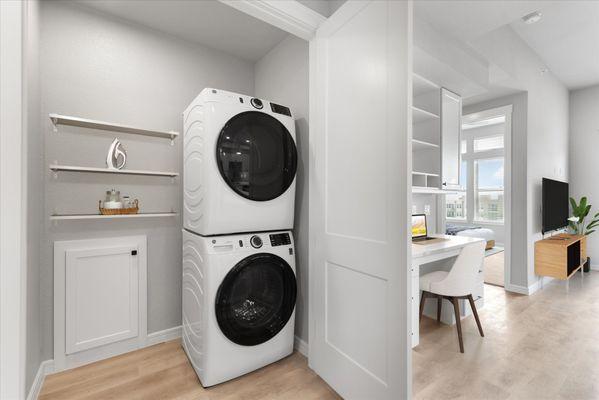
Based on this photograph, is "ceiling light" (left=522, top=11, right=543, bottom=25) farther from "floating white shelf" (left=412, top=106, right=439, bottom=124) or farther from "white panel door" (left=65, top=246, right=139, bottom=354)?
"white panel door" (left=65, top=246, right=139, bottom=354)

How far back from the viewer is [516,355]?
2125mm

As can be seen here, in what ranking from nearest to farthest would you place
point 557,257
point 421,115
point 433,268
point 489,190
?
point 421,115 → point 433,268 → point 557,257 → point 489,190

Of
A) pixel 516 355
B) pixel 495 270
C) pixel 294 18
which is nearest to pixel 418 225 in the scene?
pixel 516 355

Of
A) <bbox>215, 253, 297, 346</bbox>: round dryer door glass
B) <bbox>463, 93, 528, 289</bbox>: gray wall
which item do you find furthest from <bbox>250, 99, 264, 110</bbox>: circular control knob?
<bbox>463, 93, 528, 289</bbox>: gray wall

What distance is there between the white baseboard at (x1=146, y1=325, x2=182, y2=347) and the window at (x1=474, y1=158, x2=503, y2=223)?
7135 millimetres

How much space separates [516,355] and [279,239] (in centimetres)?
203

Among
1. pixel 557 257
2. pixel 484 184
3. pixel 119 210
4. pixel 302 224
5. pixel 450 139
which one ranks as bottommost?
pixel 557 257

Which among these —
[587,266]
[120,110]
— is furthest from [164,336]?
[587,266]

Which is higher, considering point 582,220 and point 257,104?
point 257,104

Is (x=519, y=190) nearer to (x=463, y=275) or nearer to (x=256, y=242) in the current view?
(x=463, y=275)

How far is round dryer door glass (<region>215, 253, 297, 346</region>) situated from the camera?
1717mm

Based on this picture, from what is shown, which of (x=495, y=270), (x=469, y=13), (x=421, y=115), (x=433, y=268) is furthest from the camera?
(x=495, y=270)

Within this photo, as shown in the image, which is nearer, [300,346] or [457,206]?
[300,346]

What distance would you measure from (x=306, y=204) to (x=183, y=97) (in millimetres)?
1427
